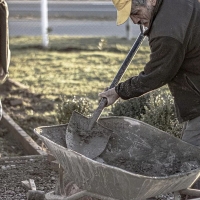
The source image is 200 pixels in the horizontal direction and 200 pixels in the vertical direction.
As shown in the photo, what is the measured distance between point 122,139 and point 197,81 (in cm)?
90

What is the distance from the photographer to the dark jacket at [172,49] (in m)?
4.28

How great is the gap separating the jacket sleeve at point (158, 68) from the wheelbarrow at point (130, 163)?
21.6 inches

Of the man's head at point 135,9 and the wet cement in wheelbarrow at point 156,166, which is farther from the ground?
the man's head at point 135,9

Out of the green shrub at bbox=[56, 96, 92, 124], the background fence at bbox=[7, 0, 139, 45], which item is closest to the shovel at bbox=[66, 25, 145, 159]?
the green shrub at bbox=[56, 96, 92, 124]

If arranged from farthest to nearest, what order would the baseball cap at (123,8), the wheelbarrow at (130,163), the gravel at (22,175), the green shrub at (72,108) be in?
the green shrub at (72,108), the gravel at (22,175), the baseball cap at (123,8), the wheelbarrow at (130,163)

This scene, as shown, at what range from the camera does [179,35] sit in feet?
14.0

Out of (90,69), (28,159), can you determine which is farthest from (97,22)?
(28,159)

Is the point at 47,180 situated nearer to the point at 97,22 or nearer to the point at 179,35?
the point at 179,35

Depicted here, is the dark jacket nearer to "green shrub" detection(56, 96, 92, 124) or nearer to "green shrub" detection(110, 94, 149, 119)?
"green shrub" detection(110, 94, 149, 119)

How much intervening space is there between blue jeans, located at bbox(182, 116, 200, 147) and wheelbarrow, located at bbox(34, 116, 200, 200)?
19 centimetres

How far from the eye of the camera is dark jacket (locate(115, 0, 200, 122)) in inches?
169

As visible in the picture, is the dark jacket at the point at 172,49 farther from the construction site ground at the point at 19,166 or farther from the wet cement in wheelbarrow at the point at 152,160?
the construction site ground at the point at 19,166

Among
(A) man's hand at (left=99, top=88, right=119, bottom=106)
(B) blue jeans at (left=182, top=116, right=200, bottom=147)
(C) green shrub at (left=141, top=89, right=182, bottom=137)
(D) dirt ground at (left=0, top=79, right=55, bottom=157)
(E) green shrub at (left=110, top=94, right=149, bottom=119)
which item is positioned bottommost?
(D) dirt ground at (left=0, top=79, right=55, bottom=157)

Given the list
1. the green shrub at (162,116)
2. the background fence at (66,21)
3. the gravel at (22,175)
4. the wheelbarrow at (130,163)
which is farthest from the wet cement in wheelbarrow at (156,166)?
the background fence at (66,21)
